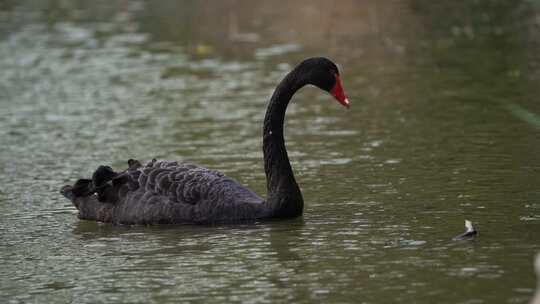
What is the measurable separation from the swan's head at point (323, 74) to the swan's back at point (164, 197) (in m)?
0.92

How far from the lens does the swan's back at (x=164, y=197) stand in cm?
870

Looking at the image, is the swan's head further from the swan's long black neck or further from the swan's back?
the swan's back

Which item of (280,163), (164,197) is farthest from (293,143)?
(164,197)

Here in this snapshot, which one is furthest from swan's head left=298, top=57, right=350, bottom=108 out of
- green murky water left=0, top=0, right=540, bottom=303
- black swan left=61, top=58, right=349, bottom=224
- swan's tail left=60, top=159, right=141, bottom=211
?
swan's tail left=60, top=159, right=141, bottom=211

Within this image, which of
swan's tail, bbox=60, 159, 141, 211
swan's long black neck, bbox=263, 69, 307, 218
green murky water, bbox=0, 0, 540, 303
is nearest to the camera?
green murky water, bbox=0, 0, 540, 303

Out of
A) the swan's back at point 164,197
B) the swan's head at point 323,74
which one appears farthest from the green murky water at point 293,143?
the swan's head at point 323,74

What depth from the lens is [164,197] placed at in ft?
29.2

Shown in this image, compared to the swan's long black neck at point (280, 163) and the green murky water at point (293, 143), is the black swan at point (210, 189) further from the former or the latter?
the green murky water at point (293, 143)

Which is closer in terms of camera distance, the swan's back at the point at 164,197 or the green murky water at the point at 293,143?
the green murky water at the point at 293,143

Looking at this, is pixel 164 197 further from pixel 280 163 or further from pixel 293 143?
pixel 293 143

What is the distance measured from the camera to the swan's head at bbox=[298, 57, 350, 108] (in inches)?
343

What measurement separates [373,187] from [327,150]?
1.70m

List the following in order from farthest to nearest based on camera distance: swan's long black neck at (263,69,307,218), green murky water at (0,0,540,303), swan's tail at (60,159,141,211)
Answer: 1. swan's tail at (60,159,141,211)
2. swan's long black neck at (263,69,307,218)
3. green murky water at (0,0,540,303)

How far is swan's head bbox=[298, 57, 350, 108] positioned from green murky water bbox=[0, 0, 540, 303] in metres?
0.89
